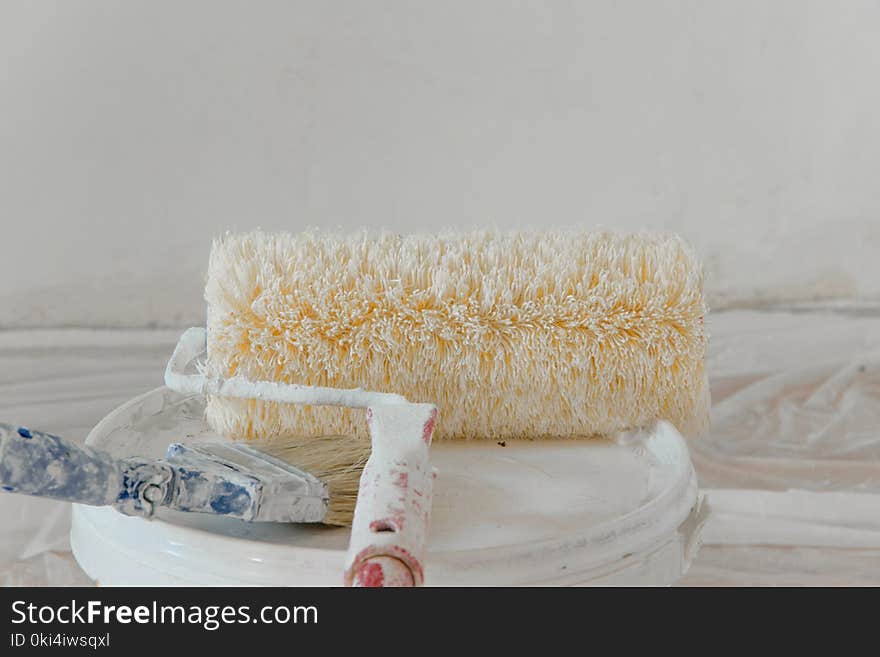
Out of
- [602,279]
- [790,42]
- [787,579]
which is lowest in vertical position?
[787,579]

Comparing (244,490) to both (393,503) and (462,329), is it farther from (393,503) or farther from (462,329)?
(462,329)

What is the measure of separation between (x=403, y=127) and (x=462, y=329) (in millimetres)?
826

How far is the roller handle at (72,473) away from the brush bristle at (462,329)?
179 millimetres

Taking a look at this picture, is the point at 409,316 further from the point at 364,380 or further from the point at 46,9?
the point at 46,9

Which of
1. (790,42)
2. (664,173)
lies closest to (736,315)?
(664,173)

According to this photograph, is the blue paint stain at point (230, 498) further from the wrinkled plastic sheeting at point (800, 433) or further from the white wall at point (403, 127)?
the white wall at point (403, 127)

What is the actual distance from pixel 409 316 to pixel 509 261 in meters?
0.07

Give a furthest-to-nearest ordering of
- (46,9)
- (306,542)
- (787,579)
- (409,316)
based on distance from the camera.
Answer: (46,9) → (787,579) → (409,316) → (306,542)

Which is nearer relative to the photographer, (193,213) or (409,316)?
(409,316)

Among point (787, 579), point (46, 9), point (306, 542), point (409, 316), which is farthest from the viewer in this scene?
point (46, 9)

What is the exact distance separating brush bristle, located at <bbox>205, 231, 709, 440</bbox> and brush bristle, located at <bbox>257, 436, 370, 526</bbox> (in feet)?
0.12

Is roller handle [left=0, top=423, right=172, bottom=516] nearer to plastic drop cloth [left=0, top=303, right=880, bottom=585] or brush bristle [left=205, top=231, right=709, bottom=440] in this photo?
brush bristle [left=205, top=231, right=709, bottom=440]

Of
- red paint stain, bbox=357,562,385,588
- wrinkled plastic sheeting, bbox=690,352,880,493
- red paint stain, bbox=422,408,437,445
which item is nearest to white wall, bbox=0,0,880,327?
wrinkled plastic sheeting, bbox=690,352,880,493

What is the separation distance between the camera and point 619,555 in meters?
0.45
